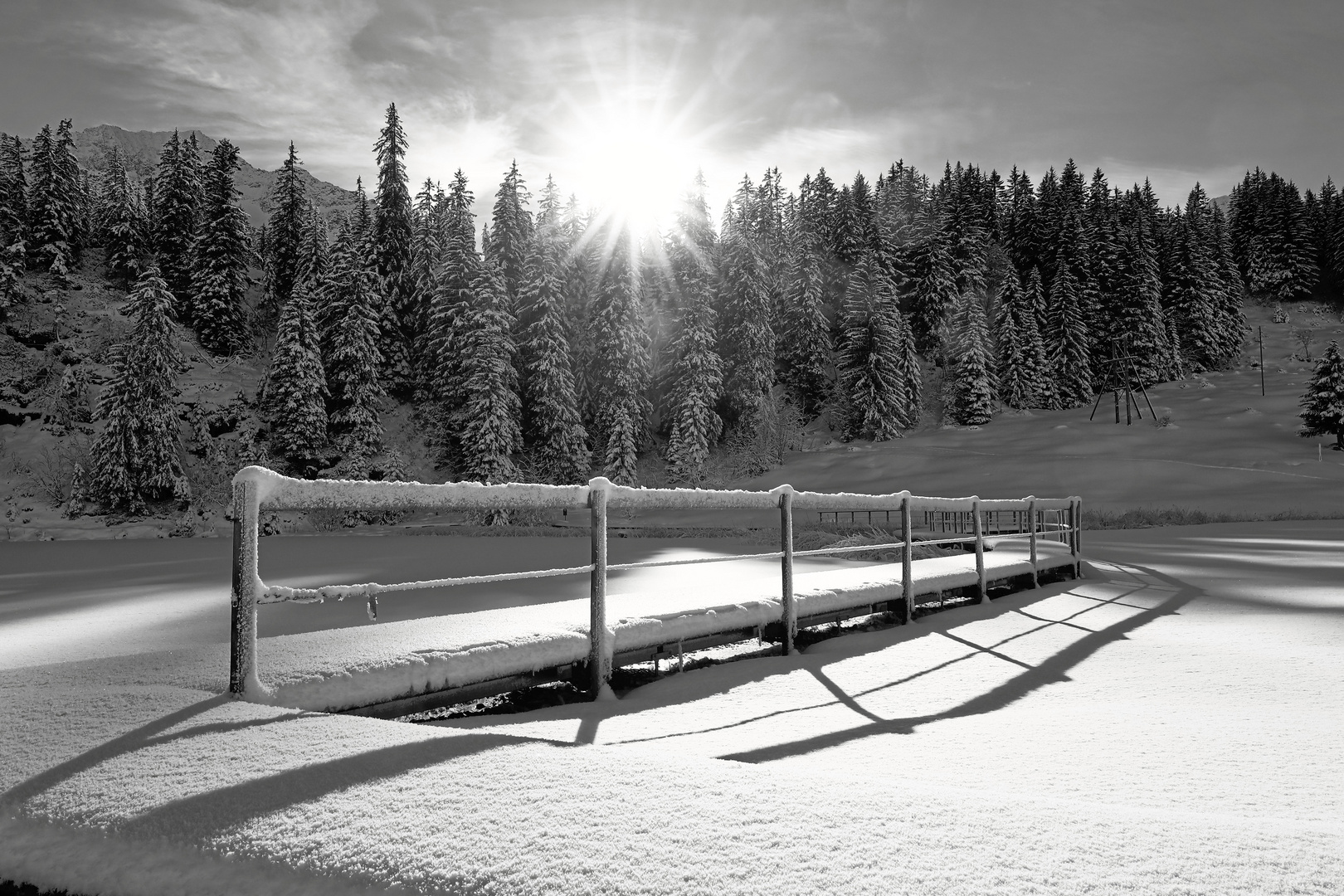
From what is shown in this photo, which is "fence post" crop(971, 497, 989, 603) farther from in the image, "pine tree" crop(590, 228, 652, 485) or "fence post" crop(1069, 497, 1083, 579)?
"pine tree" crop(590, 228, 652, 485)

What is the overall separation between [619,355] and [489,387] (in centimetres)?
863

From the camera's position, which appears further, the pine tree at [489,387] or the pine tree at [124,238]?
the pine tree at [124,238]

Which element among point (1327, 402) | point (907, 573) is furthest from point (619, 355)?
point (1327, 402)

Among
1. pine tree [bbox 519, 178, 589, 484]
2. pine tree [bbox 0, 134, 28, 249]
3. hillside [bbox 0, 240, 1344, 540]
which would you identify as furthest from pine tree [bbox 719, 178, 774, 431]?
pine tree [bbox 0, 134, 28, 249]

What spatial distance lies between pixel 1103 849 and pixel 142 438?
42.4m

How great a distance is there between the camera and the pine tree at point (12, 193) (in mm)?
49875

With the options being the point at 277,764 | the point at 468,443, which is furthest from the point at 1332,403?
the point at 277,764

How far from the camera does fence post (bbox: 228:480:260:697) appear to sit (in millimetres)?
2836

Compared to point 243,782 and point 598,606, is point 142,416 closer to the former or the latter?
point 598,606

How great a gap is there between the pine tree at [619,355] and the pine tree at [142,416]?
825 inches

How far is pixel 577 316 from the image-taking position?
1972 inches

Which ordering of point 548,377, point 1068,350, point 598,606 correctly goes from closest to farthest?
point 598,606 < point 548,377 < point 1068,350

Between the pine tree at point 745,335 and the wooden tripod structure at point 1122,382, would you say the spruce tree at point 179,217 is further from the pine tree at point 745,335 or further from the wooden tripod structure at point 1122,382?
the wooden tripod structure at point 1122,382

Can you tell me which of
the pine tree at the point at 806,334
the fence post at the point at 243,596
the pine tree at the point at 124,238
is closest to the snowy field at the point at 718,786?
the fence post at the point at 243,596
